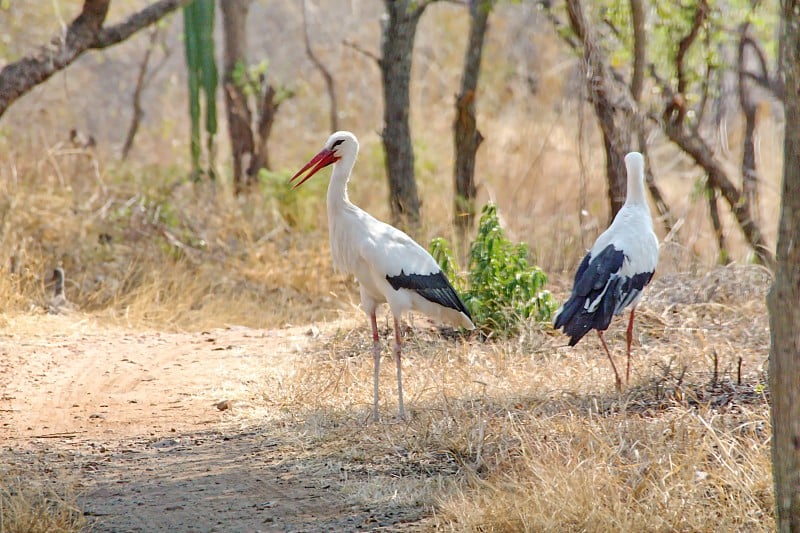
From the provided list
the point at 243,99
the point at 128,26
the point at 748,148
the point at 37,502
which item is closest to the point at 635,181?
the point at 37,502

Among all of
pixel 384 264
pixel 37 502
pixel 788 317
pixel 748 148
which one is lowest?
pixel 37 502

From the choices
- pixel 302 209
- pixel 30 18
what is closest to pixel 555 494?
pixel 302 209

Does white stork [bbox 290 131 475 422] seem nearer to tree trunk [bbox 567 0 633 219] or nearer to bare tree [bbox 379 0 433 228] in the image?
tree trunk [bbox 567 0 633 219]

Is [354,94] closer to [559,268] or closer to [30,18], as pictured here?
[30,18]

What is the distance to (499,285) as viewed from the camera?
7398 mm

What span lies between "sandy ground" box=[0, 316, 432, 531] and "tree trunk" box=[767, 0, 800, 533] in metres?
1.46

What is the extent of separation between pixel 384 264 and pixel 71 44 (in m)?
4.81

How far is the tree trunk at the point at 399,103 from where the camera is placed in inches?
400

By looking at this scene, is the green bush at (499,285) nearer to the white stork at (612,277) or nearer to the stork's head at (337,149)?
the white stork at (612,277)

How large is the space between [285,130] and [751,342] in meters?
12.3

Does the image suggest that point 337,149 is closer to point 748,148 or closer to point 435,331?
point 435,331

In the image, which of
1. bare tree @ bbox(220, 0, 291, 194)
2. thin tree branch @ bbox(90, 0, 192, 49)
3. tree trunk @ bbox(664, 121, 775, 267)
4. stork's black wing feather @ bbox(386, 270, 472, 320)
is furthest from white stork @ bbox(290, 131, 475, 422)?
bare tree @ bbox(220, 0, 291, 194)

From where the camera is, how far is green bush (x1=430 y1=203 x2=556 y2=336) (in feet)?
24.0

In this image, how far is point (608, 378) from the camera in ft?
20.8
